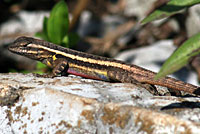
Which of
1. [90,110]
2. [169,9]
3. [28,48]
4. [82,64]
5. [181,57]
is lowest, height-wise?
[90,110]

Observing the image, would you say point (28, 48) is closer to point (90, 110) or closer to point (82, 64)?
point (82, 64)

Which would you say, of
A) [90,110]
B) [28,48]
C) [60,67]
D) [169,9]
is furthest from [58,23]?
[169,9]

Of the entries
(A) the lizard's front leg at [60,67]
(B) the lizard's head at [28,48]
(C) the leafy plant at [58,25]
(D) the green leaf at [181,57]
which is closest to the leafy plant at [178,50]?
(D) the green leaf at [181,57]

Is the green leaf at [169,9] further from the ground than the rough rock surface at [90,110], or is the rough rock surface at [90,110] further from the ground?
the green leaf at [169,9]

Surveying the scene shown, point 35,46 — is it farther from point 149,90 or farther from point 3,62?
point 3,62

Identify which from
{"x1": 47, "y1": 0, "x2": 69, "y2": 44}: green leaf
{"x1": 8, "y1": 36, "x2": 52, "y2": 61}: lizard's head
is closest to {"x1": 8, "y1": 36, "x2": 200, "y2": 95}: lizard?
{"x1": 8, "y1": 36, "x2": 52, "y2": 61}: lizard's head

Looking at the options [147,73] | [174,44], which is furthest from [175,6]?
[174,44]

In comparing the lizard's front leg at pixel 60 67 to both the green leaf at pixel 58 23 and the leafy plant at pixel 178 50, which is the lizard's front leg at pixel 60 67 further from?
the leafy plant at pixel 178 50
